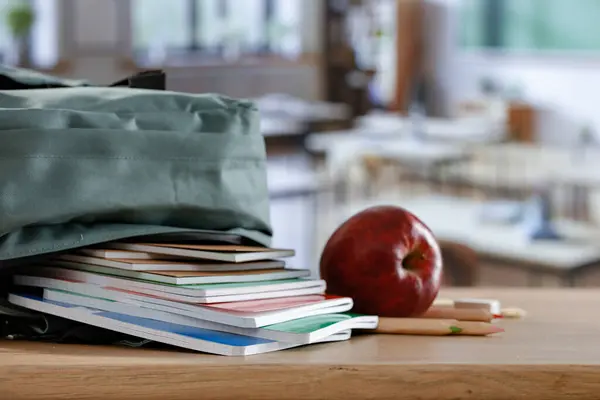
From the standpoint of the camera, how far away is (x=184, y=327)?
76cm

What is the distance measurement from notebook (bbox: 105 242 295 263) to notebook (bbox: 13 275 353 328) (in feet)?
0.12

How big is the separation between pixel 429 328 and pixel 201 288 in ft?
0.63

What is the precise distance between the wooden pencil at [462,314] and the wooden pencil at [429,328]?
0.13 ft

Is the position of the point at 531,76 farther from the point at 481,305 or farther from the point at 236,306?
the point at 236,306

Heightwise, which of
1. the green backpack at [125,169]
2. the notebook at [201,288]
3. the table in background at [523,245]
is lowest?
the table in background at [523,245]

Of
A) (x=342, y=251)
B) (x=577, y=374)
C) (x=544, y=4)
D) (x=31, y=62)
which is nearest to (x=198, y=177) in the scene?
(x=342, y=251)

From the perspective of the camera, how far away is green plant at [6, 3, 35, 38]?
9258 millimetres

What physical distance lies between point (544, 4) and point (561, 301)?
8.51 m

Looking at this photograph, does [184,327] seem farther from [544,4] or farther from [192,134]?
[544,4]

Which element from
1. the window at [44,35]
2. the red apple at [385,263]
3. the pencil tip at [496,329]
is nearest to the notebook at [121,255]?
the red apple at [385,263]

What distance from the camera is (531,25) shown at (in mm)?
9250

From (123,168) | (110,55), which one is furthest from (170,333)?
(110,55)

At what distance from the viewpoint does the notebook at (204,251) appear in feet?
2.60

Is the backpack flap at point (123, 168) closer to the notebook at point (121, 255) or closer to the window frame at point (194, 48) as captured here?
the notebook at point (121, 255)
